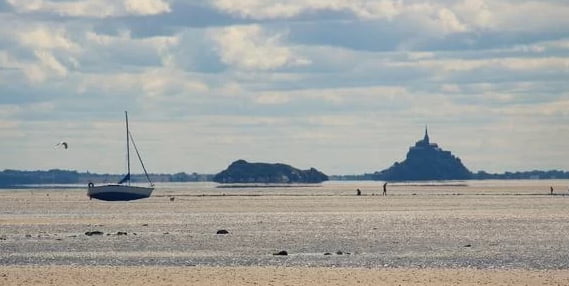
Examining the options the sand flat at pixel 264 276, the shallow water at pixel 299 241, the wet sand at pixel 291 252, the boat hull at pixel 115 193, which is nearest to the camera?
the sand flat at pixel 264 276

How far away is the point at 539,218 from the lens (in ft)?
277

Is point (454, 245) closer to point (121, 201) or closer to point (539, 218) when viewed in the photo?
point (539, 218)

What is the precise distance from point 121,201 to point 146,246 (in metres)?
93.1

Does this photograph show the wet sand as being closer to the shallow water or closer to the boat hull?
the shallow water

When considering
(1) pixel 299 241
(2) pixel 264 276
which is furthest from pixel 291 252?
(2) pixel 264 276

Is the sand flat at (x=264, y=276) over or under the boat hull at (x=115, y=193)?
under

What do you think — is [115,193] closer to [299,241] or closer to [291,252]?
[299,241]

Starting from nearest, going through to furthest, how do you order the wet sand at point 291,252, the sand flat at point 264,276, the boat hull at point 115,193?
1. the sand flat at point 264,276
2. the wet sand at point 291,252
3. the boat hull at point 115,193

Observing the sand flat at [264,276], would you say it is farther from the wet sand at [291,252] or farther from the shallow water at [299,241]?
the shallow water at [299,241]

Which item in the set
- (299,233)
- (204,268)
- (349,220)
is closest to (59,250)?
(204,268)

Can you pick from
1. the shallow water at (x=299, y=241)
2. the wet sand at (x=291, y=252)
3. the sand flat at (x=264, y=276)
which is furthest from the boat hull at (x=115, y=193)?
the sand flat at (x=264, y=276)

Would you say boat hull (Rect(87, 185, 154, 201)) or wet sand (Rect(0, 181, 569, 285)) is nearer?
wet sand (Rect(0, 181, 569, 285))

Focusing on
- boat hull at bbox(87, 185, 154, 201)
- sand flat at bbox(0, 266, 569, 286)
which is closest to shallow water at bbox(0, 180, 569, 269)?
sand flat at bbox(0, 266, 569, 286)

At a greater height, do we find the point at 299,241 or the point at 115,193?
the point at 115,193
